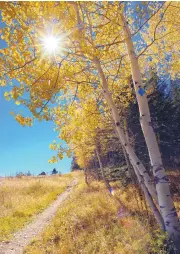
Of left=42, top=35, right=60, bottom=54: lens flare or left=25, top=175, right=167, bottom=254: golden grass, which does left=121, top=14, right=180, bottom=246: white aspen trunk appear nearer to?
left=25, top=175, right=167, bottom=254: golden grass

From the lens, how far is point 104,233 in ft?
26.2

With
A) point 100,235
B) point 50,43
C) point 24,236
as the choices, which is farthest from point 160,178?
point 24,236

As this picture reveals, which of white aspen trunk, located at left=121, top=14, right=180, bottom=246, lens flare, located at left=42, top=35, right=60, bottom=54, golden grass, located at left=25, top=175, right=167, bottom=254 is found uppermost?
lens flare, located at left=42, top=35, right=60, bottom=54

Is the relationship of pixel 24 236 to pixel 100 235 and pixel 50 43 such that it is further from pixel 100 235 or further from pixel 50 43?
pixel 50 43

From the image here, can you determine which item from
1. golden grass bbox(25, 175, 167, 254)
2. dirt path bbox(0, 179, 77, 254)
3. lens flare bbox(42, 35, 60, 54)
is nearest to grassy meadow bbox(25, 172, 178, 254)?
golden grass bbox(25, 175, 167, 254)

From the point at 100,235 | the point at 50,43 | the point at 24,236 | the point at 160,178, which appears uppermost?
the point at 50,43

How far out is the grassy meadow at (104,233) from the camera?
5.76 metres

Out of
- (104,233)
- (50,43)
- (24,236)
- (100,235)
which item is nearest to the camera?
(50,43)

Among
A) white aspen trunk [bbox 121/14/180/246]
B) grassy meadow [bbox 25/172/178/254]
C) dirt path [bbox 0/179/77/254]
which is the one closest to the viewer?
→ white aspen trunk [bbox 121/14/180/246]

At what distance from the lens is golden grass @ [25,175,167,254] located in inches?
230

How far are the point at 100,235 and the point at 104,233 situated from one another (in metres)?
0.21

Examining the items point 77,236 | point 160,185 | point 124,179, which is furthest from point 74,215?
point 160,185

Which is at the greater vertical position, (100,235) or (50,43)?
(50,43)

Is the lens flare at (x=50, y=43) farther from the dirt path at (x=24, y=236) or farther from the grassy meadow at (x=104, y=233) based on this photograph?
the dirt path at (x=24, y=236)
